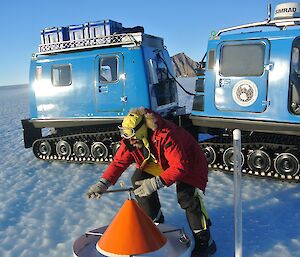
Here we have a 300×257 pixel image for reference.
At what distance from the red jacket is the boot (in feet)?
1.65

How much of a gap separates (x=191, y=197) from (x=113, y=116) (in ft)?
14.1

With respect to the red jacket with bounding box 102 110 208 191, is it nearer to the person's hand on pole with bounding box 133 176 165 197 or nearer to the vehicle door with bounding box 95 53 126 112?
the person's hand on pole with bounding box 133 176 165 197

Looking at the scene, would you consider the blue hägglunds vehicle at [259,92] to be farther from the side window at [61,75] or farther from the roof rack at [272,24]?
the side window at [61,75]

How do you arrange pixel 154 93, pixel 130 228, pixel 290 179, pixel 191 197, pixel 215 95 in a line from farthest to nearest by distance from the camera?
pixel 154 93 < pixel 215 95 < pixel 290 179 < pixel 191 197 < pixel 130 228

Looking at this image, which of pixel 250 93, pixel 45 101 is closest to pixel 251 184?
pixel 250 93

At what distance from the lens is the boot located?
3.95 m

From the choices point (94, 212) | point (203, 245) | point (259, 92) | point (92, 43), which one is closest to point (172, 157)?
point (203, 245)

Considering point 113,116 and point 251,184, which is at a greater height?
point 113,116

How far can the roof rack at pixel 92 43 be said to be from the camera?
7750 millimetres

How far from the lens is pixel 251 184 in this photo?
21.3 ft

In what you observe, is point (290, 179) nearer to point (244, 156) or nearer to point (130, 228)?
point (244, 156)

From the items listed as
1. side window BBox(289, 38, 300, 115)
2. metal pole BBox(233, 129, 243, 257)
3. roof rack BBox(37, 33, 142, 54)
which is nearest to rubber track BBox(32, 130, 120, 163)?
roof rack BBox(37, 33, 142, 54)

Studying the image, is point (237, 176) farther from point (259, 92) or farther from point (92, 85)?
point (92, 85)

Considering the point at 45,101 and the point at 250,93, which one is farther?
the point at 45,101
